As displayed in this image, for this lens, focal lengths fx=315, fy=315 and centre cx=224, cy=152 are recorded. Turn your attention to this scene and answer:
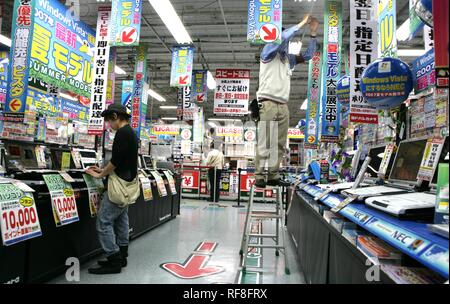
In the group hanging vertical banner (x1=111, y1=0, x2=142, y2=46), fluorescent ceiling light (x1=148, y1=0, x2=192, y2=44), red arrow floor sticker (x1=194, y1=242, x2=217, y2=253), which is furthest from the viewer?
fluorescent ceiling light (x1=148, y1=0, x2=192, y2=44)

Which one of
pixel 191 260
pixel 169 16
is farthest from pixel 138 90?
pixel 191 260

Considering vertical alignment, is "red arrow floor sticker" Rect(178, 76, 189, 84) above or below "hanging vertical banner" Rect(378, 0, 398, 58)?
above

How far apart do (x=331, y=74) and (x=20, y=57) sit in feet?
16.8

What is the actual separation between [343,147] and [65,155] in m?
3.47

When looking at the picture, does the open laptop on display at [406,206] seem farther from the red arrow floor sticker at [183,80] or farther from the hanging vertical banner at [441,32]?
the red arrow floor sticker at [183,80]

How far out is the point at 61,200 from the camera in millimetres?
2611

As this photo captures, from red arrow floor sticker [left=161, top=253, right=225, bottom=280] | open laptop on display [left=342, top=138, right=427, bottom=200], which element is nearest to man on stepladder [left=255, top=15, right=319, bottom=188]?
open laptop on display [left=342, top=138, right=427, bottom=200]

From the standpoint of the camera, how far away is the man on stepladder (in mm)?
2689

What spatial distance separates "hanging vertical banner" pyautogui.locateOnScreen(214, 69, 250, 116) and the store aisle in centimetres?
492

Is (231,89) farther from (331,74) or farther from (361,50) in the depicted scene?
(361,50)

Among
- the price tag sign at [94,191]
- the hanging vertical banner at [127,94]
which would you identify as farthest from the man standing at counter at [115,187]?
the hanging vertical banner at [127,94]

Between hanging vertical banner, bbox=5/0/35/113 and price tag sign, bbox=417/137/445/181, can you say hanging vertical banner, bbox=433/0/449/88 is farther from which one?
hanging vertical banner, bbox=5/0/35/113

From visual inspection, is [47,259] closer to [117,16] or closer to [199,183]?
[117,16]

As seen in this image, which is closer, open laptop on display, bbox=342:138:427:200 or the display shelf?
the display shelf
